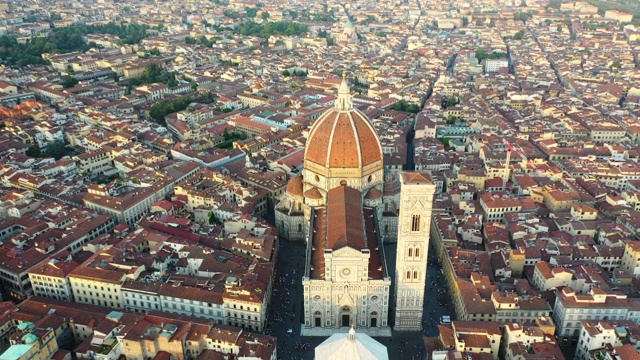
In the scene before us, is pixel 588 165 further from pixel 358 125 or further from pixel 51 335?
pixel 51 335

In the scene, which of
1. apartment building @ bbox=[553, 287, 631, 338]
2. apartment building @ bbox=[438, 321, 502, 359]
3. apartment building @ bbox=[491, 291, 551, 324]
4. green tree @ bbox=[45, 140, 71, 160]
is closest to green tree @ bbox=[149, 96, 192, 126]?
green tree @ bbox=[45, 140, 71, 160]

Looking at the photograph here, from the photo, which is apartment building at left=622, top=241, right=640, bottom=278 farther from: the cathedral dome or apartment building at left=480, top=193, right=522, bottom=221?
the cathedral dome

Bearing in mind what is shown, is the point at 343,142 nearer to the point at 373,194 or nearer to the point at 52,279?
the point at 373,194

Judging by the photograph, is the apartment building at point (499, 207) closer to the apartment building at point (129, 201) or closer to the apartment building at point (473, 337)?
the apartment building at point (473, 337)

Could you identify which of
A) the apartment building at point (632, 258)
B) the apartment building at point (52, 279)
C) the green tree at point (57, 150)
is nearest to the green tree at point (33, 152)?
the green tree at point (57, 150)

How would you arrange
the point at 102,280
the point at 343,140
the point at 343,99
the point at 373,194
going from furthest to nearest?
1. the point at 343,99
2. the point at 373,194
3. the point at 343,140
4. the point at 102,280

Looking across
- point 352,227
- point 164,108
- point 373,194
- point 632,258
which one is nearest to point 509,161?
point 632,258

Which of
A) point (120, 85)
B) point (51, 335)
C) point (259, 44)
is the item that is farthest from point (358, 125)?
point (259, 44)
